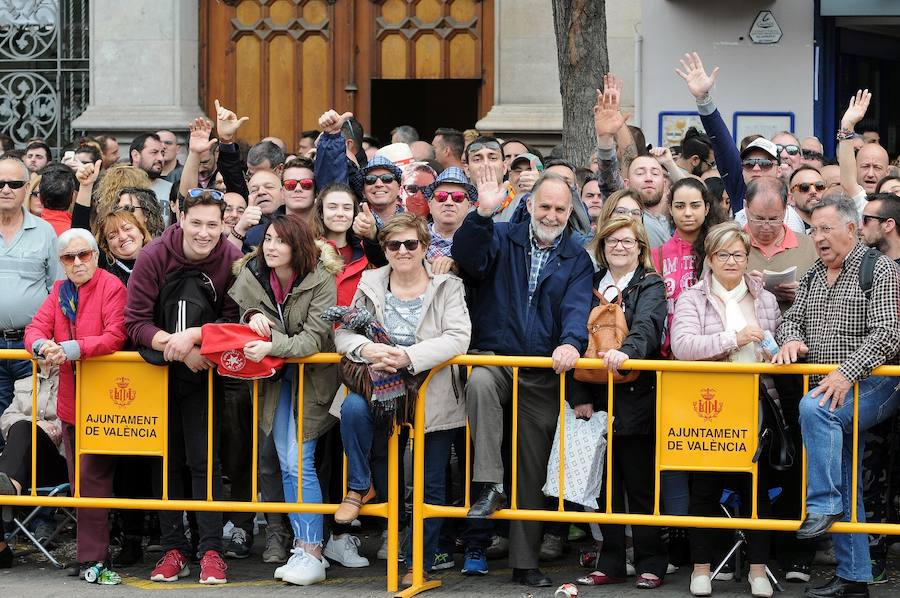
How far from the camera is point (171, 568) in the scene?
820 cm

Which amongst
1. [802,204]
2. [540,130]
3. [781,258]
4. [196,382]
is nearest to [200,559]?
[196,382]

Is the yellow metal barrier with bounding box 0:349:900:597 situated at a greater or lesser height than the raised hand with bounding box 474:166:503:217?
lesser

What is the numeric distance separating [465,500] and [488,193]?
1722 millimetres

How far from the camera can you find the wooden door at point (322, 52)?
15625 mm

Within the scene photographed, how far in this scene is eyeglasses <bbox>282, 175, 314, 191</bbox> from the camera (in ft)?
30.1

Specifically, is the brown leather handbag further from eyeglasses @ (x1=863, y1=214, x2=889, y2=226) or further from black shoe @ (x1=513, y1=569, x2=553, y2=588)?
eyeglasses @ (x1=863, y1=214, x2=889, y2=226)

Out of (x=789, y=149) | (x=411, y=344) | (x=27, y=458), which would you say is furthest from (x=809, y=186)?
(x=27, y=458)

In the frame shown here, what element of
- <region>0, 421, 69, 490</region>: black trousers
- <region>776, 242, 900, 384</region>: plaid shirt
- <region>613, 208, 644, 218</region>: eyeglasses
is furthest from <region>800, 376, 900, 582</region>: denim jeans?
<region>0, 421, 69, 490</region>: black trousers

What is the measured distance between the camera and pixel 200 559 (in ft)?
27.1

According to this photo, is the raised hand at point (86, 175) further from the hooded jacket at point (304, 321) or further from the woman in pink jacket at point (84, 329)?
the hooded jacket at point (304, 321)

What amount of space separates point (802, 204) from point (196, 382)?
423 centimetres

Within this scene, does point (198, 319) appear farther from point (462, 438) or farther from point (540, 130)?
point (540, 130)

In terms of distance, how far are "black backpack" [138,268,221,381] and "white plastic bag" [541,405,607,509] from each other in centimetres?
207

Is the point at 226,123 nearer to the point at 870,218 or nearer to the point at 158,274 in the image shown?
the point at 158,274
